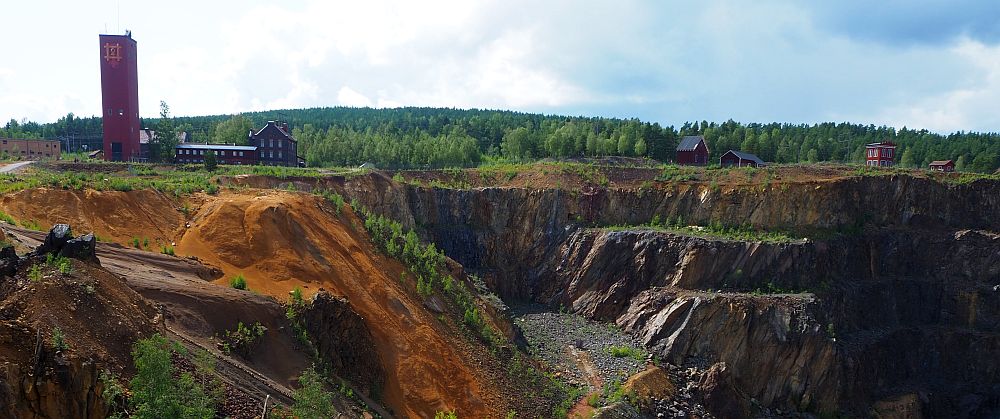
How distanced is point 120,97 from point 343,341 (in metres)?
45.8

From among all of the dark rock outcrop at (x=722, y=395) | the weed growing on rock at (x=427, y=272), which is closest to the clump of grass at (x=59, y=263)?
the weed growing on rock at (x=427, y=272)

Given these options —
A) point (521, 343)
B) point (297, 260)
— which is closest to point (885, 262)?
point (521, 343)

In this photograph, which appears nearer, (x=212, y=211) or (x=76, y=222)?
(x=76, y=222)

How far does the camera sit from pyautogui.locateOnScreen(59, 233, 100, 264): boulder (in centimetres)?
2011

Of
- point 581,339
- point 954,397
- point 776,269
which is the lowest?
point 954,397

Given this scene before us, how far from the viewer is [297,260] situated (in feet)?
99.6

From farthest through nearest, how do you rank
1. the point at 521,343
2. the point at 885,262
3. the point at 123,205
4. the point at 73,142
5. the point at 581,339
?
1. the point at 73,142
2. the point at 885,262
3. the point at 581,339
4. the point at 521,343
5. the point at 123,205

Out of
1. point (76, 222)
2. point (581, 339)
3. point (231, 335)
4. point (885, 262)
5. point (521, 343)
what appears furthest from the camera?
point (885, 262)

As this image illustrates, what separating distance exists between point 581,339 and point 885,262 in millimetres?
25563

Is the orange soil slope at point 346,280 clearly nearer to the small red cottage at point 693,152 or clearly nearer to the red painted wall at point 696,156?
the small red cottage at point 693,152

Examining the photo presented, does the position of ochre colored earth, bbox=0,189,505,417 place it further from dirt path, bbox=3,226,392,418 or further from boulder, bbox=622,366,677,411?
boulder, bbox=622,366,677,411

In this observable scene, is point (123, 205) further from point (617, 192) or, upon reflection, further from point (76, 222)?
point (617, 192)

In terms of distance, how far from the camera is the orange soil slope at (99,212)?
28.5 m

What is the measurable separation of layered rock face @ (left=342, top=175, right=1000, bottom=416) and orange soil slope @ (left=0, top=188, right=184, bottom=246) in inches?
800
